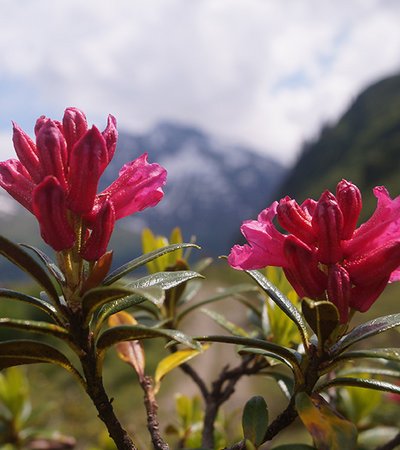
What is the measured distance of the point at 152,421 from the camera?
61.1 inches

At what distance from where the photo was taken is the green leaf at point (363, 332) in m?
1.24

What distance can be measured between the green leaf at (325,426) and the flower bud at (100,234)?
0.57 meters

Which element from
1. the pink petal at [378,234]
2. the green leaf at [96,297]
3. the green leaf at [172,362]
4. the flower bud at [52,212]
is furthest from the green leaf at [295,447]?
the flower bud at [52,212]

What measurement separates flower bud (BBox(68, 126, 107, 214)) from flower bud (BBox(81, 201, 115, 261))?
5 cm

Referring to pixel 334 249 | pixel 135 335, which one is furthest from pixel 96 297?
pixel 334 249

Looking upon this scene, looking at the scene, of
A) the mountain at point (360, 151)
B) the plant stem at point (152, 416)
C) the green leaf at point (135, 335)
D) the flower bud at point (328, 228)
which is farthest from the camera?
the mountain at point (360, 151)

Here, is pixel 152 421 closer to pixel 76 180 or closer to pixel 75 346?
pixel 75 346

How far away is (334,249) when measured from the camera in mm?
1218

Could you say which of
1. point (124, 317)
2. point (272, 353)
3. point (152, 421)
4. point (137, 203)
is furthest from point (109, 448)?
point (137, 203)

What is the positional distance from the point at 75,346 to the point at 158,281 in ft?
0.80

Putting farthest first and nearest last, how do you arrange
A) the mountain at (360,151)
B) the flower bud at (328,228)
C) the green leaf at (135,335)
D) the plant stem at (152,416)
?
the mountain at (360,151), the plant stem at (152,416), the flower bud at (328,228), the green leaf at (135,335)

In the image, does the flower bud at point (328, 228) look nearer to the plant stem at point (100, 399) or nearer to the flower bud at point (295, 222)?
the flower bud at point (295, 222)

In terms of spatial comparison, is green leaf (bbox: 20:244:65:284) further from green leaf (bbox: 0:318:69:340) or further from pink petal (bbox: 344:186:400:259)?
pink petal (bbox: 344:186:400:259)

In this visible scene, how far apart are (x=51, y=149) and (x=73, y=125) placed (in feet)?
0.42
